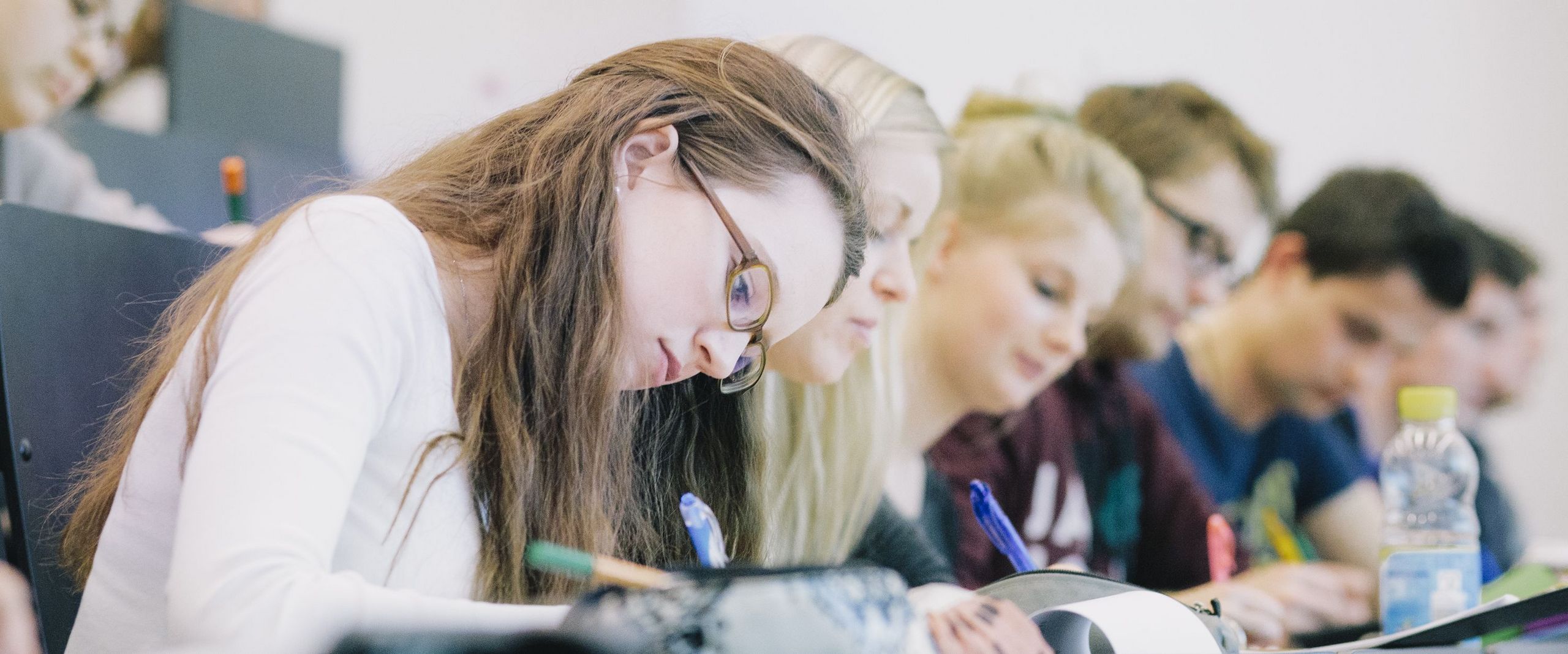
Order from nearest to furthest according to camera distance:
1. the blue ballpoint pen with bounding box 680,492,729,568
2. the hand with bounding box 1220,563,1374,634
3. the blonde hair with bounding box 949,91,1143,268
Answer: the blue ballpoint pen with bounding box 680,492,729,568
the hand with bounding box 1220,563,1374,634
the blonde hair with bounding box 949,91,1143,268

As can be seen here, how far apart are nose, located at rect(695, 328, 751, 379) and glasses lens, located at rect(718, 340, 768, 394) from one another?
40 millimetres

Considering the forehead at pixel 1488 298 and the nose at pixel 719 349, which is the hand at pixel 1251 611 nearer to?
the nose at pixel 719 349

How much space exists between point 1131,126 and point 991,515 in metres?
1.36

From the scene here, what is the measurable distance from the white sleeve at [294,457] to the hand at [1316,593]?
100 cm

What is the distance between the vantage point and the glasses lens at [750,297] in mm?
754

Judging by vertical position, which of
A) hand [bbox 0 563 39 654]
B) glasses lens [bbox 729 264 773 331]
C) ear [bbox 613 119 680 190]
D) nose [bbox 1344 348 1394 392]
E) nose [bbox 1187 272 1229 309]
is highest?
ear [bbox 613 119 680 190]

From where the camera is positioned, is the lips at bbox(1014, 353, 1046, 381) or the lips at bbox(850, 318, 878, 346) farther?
the lips at bbox(1014, 353, 1046, 381)

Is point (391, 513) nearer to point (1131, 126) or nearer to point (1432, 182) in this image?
point (1131, 126)

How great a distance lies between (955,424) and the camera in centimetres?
158

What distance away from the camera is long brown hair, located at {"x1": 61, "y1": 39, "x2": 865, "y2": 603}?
723 millimetres

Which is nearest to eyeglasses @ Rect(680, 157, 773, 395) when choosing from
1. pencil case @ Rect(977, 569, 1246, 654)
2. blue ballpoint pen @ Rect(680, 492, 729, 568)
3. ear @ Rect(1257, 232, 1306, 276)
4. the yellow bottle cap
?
blue ballpoint pen @ Rect(680, 492, 729, 568)

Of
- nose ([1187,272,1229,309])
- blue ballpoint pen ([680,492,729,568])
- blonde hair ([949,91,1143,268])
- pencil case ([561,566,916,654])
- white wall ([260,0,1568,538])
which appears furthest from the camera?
white wall ([260,0,1568,538])

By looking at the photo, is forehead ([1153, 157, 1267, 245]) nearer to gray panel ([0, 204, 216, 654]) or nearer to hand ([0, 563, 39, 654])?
gray panel ([0, 204, 216, 654])

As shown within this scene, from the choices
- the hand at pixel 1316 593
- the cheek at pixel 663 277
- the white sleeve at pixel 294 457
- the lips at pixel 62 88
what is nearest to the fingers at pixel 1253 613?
the hand at pixel 1316 593
